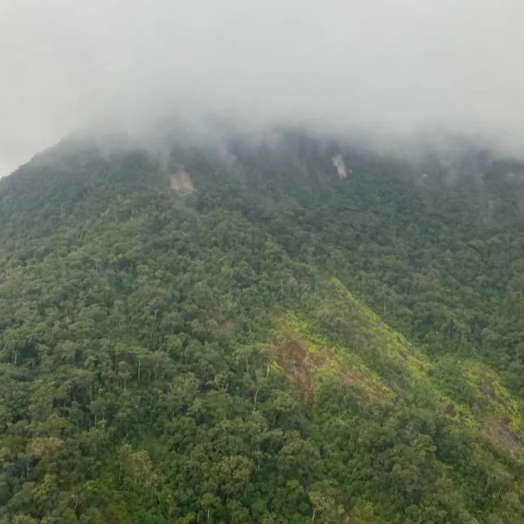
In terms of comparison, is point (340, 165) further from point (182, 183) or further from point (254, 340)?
point (254, 340)

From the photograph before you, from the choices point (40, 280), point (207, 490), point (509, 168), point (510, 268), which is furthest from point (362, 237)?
point (207, 490)

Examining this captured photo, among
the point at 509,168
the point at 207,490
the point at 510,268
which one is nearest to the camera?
the point at 207,490

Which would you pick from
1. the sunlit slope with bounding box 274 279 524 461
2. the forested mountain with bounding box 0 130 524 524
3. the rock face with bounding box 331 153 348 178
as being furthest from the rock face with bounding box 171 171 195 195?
the sunlit slope with bounding box 274 279 524 461

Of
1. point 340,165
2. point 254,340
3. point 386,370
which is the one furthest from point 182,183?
point 386,370

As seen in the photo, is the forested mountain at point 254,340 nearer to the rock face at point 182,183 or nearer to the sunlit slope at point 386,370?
the sunlit slope at point 386,370

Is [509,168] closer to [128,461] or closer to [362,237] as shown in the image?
[362,237]

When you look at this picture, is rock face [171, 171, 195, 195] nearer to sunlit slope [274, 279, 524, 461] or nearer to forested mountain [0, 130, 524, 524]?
forested mountain [0, 130, 524, 524]
